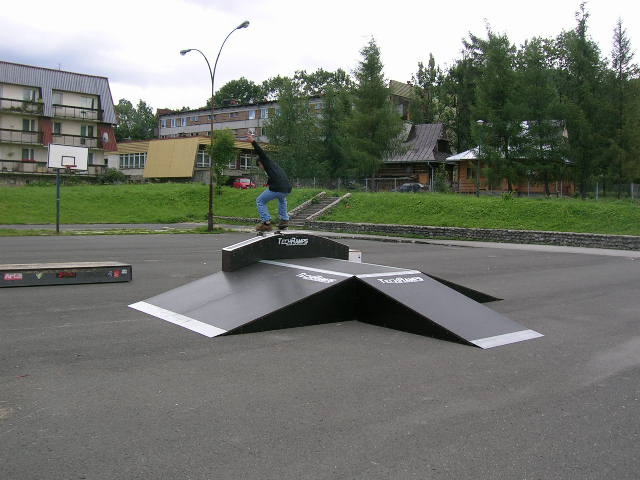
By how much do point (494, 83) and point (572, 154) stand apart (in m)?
7.15

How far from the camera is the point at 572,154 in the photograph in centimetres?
3762

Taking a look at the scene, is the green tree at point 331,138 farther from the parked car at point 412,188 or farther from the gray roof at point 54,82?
the gray roof at point 54,82

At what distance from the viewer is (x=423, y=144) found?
56.7 metres

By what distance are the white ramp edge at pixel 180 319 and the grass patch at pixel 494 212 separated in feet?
79.3

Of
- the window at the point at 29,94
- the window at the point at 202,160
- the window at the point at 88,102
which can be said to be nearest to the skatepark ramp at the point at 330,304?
the window at the point at 29,94

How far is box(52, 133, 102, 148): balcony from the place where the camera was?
192 ft

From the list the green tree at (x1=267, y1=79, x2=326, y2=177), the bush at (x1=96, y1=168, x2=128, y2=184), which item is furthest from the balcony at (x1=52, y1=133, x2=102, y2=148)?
the green tree at (x1=267, y1=79, x2=326, y2=177)

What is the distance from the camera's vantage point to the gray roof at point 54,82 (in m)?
56.4

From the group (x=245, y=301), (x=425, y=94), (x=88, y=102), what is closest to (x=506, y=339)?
(x=245, y=301)

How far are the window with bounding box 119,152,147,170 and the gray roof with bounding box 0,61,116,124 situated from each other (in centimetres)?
909

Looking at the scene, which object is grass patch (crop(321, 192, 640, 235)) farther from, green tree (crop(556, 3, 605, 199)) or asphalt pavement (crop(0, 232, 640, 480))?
asphalt pavement (crop(0, 232, 640, 480))

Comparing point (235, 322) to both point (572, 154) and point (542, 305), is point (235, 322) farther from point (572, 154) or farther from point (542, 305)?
point (572, 154)

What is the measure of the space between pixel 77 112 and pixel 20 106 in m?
5.41

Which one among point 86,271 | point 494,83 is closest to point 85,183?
point 494,83
